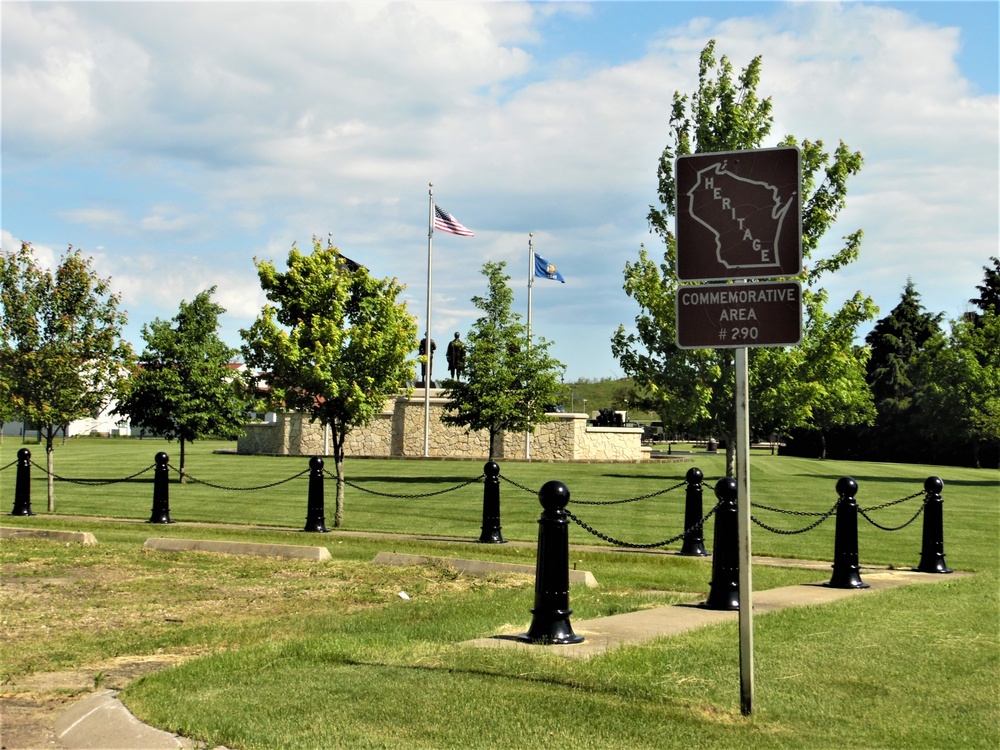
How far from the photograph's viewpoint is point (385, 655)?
23.1 ft

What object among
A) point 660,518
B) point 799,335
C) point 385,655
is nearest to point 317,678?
point 385,655

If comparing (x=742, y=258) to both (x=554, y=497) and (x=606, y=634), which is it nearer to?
(x=554, y=497)

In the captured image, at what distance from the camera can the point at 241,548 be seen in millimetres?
13250

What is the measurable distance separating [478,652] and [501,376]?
26887 millimetres

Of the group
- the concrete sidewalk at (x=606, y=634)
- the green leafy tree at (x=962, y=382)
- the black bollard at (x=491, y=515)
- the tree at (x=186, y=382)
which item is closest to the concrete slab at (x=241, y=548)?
the black bollard at (x=491, y=515)

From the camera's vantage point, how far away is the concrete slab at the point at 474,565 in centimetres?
1102

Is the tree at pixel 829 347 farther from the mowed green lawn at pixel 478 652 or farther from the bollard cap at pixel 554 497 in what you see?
the bollard cap at pixel 554 497

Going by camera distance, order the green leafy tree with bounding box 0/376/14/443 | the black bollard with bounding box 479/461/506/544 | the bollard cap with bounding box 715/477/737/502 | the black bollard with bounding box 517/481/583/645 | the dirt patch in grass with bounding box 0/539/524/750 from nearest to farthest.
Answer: the dirt patch in grass with bounding box 0/539/524/750
the black bollard with bounding box 517/481/583/645
the bollard cap with bounding box 715/477/737/502
the black bollard with bounding box 479/461/506/544
the green leafy tree with bounding box 0/376/14/443

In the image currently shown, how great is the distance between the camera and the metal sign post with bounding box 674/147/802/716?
5.77 m

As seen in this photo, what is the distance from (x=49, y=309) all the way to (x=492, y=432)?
16764 mm

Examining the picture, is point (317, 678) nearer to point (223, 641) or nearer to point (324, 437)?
point (223, 641)

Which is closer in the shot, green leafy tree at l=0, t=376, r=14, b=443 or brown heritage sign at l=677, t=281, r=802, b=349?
brown heritage sign at l=677, t=281, r=802, b=349

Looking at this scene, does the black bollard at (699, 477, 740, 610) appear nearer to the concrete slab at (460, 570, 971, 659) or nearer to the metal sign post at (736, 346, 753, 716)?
the concrete slab at (460, 570, 971, 659)

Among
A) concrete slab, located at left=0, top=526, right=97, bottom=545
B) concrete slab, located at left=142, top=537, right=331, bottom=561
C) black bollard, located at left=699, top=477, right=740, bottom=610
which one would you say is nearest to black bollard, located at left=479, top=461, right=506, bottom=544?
concrete slab, located at left=142, top=537, right=331, bottom=561
